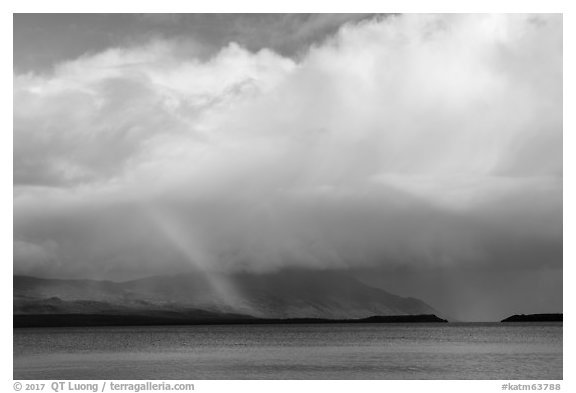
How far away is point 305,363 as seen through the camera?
2606 inches
